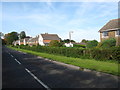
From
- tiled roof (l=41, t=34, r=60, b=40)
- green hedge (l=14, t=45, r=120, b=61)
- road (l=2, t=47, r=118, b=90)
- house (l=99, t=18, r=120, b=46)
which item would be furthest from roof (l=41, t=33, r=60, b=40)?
road (l=2, t=47, r=118, b=90)

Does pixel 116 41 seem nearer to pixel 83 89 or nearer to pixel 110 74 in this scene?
pixel 110 74

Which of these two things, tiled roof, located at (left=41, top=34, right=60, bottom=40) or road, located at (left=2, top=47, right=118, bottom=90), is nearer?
road, located at (left=2, top=47, right=118, bottom=90)

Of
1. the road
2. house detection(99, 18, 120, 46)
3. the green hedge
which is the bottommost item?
the road

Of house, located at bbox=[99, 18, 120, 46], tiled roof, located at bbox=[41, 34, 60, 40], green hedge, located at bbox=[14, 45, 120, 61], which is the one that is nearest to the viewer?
green hedge, located at bbox=[14, 45, 120, 61]

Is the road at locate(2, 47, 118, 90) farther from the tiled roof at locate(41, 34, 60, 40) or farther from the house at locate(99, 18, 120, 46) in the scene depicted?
the tiled roof at locate(41, 34, 60, 40)

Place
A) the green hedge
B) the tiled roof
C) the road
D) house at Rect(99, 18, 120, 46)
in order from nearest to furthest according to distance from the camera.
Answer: the road → the green hedge → house at Rect(99, 18, 120, 46) → the tiled roof

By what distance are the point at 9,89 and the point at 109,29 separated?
2853cm

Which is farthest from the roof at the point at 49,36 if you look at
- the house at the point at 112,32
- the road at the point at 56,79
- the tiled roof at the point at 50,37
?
the road at the point at 56,79

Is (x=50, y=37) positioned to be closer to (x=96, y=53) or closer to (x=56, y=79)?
(x=96, y=53)

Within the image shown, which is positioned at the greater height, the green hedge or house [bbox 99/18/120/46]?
house [bbox 99/18/120/46]

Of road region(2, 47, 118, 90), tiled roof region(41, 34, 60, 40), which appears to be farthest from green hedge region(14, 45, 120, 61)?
tiled roof region(41, 34, 60, 40)

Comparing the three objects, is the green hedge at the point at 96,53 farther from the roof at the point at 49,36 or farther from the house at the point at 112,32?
the roof at the point at 49,36

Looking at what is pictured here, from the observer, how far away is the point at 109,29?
99.9ft

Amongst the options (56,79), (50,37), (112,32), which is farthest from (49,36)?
(56,79)
